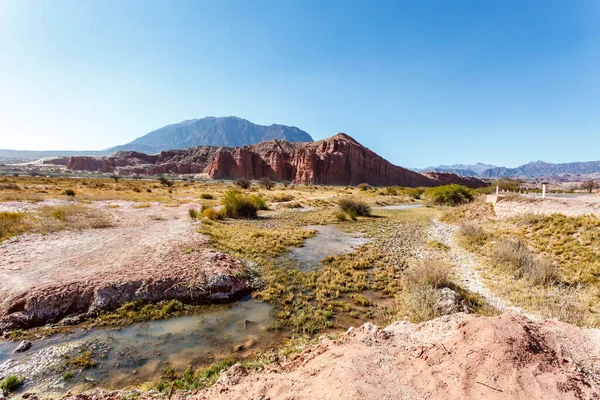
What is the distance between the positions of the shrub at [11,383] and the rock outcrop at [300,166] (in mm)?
101014

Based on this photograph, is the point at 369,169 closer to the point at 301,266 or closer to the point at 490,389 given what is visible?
the point at 301,266

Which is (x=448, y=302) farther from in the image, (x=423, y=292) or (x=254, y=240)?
(x=254, y=240)

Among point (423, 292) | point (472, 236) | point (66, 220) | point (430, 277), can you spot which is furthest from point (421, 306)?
point (66, 220)

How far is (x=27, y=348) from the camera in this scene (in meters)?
6.13

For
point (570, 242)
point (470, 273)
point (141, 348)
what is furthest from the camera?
point (570, 242)

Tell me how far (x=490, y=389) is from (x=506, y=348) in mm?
806

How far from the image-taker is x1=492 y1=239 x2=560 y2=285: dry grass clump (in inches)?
359

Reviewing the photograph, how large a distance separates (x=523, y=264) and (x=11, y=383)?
14.8 m

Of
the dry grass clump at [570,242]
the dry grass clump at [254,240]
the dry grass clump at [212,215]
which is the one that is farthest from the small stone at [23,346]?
the dry grass clump at [212,215]

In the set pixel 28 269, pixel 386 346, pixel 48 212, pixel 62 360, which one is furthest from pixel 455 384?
pixel 48 212

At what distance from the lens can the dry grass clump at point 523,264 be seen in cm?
911

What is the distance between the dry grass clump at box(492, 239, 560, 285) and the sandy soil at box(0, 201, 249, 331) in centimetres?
995

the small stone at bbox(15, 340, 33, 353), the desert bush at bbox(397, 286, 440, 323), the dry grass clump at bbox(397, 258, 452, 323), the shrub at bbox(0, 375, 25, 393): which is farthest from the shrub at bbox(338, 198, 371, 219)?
the shrub at bbox(0, 375, 25, 393)

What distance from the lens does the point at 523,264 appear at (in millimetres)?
10336
